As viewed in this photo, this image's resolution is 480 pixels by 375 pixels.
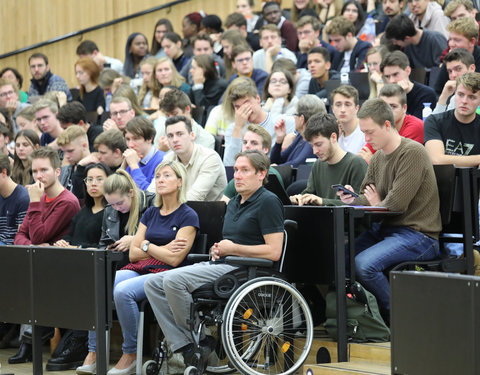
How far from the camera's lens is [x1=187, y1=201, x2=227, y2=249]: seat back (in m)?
5.13

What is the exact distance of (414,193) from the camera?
4.50 meters

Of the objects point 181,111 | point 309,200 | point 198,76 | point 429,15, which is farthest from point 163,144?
point 429,15

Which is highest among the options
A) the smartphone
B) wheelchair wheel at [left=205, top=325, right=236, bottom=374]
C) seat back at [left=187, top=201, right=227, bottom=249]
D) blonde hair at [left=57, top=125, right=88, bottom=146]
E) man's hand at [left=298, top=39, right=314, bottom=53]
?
man's hand at [left=298, top=39, right=314, bottom=53]

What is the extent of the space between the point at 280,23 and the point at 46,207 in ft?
17.3

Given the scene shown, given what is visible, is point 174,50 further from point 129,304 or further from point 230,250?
point 230,250

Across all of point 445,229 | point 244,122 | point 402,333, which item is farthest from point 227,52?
point 402,333

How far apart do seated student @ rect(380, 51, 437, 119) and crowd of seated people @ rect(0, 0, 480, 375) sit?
0.04 ft

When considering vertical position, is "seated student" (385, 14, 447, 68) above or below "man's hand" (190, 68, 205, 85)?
above

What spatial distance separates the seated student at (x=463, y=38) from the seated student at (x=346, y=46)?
183 centimetres

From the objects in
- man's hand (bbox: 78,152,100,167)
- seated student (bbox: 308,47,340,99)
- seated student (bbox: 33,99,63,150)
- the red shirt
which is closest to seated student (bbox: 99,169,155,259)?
man's hand (bbox: 78,152,100,167)

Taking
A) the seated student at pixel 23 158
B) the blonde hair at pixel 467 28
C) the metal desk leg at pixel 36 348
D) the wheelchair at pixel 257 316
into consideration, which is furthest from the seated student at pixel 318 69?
the metal desk leg at pixel 36 348

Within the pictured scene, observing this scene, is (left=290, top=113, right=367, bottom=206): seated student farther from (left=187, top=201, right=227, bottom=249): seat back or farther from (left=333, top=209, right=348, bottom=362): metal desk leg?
(left=333, top=209, right=348, bottom=362): metal desk leg

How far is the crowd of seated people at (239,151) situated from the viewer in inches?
183

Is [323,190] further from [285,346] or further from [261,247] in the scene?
[285,346]
